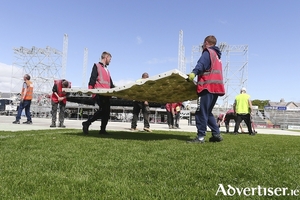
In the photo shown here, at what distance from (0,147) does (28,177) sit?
200 centimetres

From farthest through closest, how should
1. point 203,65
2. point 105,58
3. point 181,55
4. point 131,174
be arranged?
point 181,55 < point 105,58 < point 203,65 < point 131,174

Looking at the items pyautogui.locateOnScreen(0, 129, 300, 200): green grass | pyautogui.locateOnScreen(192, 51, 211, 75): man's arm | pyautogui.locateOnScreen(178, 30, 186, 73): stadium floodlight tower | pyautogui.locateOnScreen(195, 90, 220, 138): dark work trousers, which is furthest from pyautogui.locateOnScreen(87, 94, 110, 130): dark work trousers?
pyautogui.locateOnScreen(178, 30, 186, 73): stadium floodlight tower

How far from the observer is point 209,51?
5227mm

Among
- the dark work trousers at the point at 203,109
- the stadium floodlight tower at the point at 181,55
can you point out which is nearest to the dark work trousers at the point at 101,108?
the dark work trousers at the point at 203,109

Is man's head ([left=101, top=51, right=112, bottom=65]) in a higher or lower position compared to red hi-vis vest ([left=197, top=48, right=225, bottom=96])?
higher

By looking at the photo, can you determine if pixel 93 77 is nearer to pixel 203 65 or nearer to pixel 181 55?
pixel 203 65

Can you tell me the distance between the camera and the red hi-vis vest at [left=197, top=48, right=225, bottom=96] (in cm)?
513

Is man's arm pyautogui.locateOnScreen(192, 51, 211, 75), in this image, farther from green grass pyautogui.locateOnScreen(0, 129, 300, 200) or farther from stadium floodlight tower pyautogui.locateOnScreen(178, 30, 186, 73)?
stadium floodlight tower pyautogui.locateOnScreen(178, 30, 186, 73)

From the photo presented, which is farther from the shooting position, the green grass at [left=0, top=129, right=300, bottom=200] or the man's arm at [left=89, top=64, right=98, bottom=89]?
the man's arm at [left=89, top=64, right=98, bottom=89]

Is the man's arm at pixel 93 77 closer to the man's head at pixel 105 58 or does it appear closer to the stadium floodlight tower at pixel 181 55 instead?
the man's head at pixel 105 58

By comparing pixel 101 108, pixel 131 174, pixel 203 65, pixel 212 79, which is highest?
pixel 203 65

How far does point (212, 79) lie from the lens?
517 cm

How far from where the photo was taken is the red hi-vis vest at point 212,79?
5.13m

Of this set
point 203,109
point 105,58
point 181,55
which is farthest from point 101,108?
point 181,55
